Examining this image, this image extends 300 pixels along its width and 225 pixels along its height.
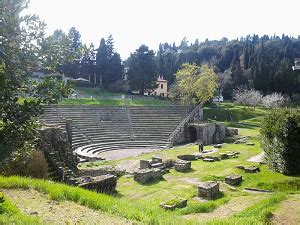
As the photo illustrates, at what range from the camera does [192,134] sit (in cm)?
3969

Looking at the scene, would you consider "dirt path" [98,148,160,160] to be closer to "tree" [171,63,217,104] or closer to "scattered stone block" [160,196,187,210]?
"scattered stone block" [160,196,187,210]

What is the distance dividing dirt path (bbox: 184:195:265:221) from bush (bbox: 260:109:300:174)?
199 inches

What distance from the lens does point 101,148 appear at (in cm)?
3170

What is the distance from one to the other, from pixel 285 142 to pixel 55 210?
13.0 meters

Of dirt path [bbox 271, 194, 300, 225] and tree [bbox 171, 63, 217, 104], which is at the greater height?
tree [bbox 171, 63, 217, 104]

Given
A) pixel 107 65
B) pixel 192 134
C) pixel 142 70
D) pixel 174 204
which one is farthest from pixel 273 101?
pixel 174 204

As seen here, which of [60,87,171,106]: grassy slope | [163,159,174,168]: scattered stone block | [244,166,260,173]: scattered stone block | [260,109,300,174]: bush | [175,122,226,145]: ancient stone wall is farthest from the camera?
[60,87,171,106]: grassy slope

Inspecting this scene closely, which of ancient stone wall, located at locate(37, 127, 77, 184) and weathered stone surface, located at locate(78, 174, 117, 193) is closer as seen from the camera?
weathered stone surface, located at locate(78, 174, 117, 193)

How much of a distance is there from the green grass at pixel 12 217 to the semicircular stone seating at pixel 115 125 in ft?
68.5

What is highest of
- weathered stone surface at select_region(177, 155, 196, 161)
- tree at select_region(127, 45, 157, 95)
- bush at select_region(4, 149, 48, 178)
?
tree at select_region(127, 45, 157, 95)

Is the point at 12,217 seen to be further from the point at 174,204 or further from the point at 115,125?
the point at 115,125

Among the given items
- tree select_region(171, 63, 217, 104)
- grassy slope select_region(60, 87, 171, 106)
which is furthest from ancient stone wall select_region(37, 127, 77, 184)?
tree select_region(171, 63, 217, 104)

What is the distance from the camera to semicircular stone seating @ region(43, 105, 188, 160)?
32.8 meters

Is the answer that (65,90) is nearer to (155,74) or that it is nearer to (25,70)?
(25,70)
